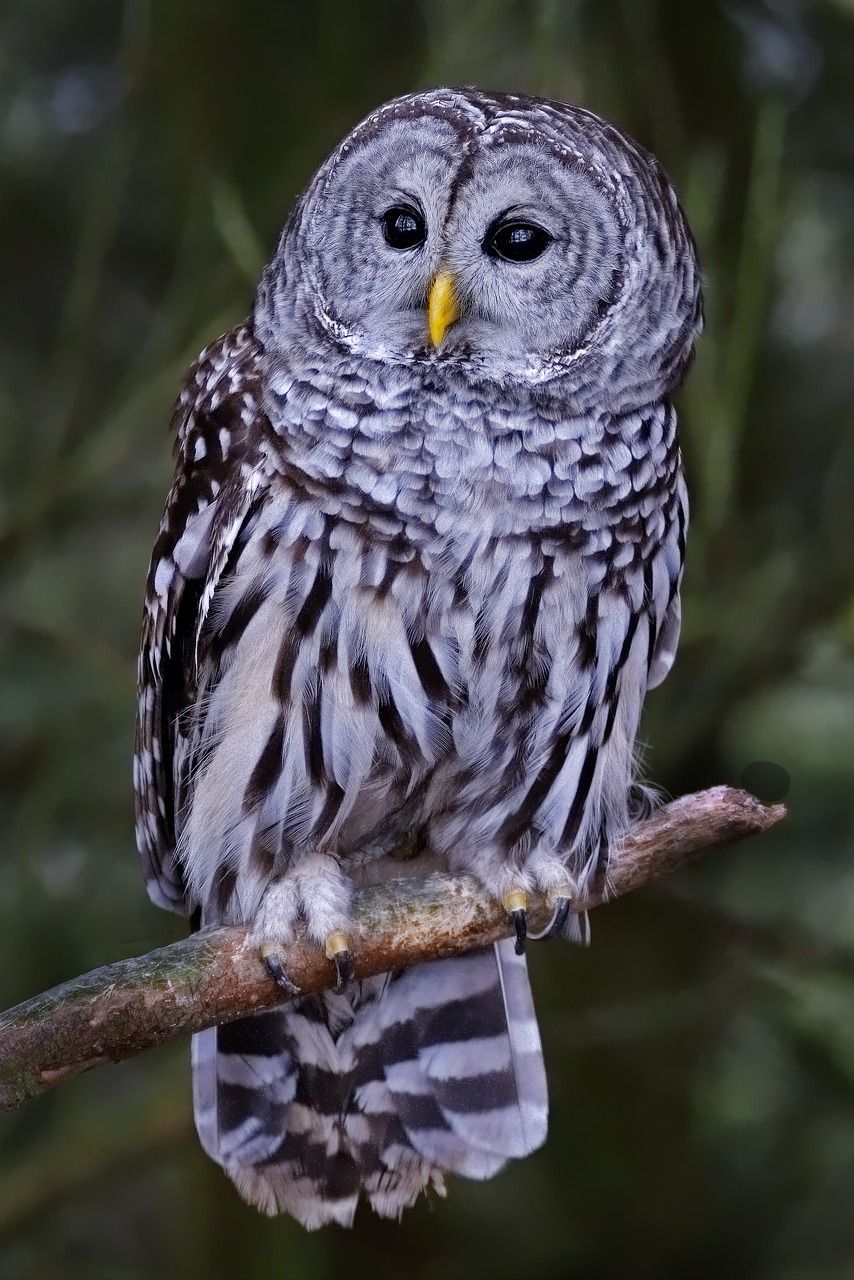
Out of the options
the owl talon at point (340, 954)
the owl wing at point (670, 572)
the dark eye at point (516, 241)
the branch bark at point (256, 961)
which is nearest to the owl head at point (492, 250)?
the dark eye at point (516, 241)

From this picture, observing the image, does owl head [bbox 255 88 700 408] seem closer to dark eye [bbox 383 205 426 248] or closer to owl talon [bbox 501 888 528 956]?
dark eye [bbox 383 205 426 248]

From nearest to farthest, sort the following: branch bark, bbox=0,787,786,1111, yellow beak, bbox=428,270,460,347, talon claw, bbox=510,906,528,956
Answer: branch bark, bbox=0,787,786,1111
yellow beak, bbox=428,270,460,347
talon claw, bbox=510,906,528,956

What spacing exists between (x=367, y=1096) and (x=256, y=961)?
377mm

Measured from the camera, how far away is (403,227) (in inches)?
50.7

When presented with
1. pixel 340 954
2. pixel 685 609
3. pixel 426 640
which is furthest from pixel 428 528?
pixel 685 609

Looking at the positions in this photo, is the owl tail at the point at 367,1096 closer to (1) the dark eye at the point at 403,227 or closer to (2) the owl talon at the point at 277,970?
(2) the owl talon at the point at 277,970

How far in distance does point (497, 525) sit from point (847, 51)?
3.32ft

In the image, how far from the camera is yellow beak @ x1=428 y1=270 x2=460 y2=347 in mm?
1235

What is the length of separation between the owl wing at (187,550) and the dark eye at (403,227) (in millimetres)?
167

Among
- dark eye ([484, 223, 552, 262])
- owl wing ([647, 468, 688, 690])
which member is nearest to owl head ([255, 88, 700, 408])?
dark eye ([484, 223, 552, 262])

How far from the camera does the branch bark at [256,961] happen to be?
3.64 ft

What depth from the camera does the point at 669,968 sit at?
1869 millimetres

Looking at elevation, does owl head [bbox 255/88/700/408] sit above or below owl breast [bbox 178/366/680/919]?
above

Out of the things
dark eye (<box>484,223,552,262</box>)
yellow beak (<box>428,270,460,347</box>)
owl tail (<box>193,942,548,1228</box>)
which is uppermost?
dark eye (<box>484,223,552,262</box>)
